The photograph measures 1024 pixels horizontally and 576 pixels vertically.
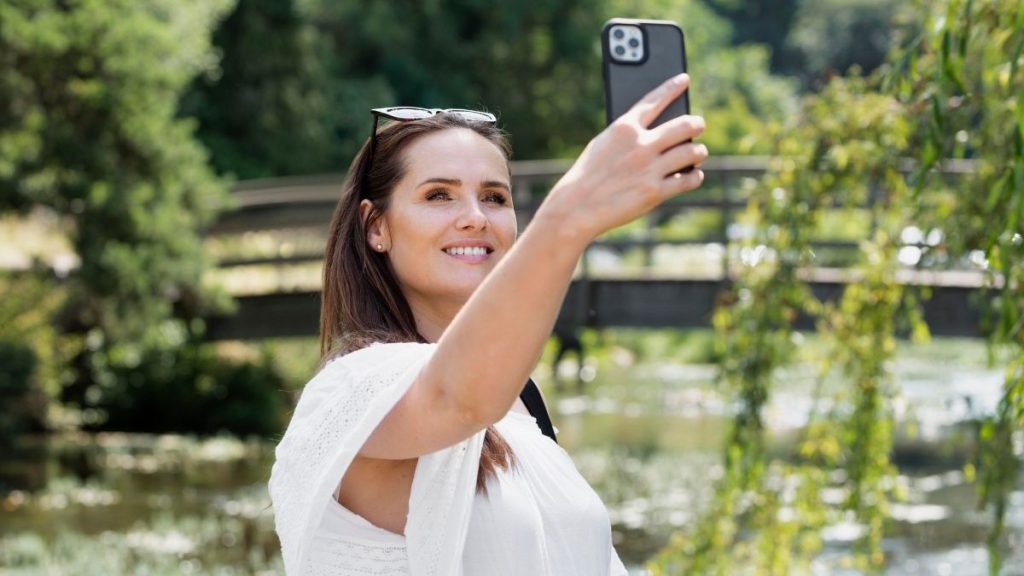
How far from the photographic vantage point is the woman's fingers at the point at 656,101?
4.77 feet

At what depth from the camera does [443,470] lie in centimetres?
175

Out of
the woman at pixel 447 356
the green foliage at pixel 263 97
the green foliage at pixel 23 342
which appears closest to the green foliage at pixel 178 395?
the green foliage at pixel 23 342

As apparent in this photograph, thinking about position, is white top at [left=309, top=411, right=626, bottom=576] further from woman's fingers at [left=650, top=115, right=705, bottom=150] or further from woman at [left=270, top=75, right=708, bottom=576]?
woman's fingers at [left=650, top=115, right=705, bottom=150]

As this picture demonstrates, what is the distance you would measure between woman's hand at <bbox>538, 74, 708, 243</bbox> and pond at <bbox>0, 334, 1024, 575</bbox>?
6.19m

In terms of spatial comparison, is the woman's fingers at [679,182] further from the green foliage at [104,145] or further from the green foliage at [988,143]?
the green foliage at [104,145]

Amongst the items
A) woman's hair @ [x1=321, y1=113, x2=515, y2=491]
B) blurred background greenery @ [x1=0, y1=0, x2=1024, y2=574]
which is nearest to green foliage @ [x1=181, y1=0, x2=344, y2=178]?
Answer: blurred background greenery @ [x1=0, y1=0, x2=1024, y2=574]

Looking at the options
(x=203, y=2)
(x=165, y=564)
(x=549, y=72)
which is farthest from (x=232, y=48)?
(x=165, y=564)

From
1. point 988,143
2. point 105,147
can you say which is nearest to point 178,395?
point 105,147

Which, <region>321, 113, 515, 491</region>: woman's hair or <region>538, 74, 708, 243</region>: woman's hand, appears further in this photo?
<region>321, 113, 515, 491</region>: woman's hair

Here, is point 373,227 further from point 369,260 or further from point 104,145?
point 104,145

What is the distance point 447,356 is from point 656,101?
314 mm

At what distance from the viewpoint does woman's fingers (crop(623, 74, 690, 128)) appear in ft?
4.77

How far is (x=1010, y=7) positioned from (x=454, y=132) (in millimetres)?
1974

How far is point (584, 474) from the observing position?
13102 mm
